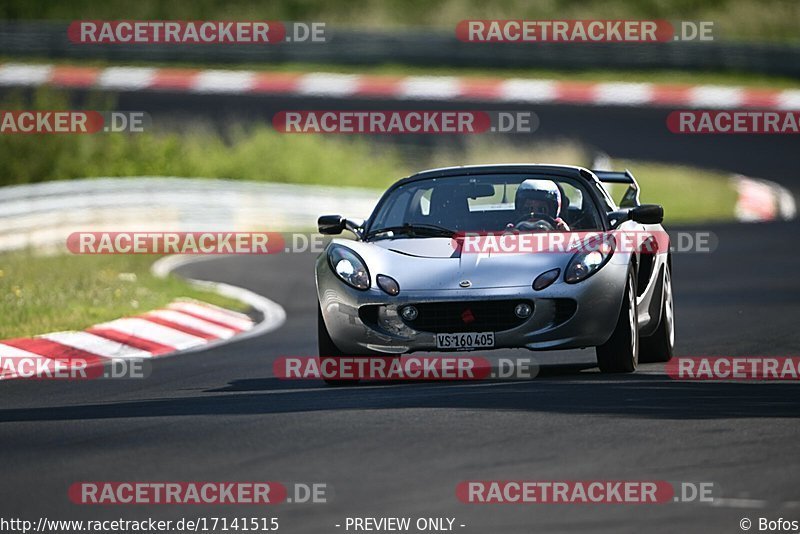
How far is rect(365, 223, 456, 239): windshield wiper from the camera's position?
10.7 metres

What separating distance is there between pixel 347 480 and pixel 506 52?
34690mm

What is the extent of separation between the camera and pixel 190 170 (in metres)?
28.1

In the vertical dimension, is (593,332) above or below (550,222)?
below

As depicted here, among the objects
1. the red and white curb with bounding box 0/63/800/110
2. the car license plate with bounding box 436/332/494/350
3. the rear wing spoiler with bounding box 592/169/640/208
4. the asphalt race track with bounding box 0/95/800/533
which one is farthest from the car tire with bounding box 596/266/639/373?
the red and white curb with bounding box 0/63/800/110

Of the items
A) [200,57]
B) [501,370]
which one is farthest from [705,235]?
[200,57]

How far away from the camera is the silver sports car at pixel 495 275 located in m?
10.0

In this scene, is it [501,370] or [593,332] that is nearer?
[593,332]

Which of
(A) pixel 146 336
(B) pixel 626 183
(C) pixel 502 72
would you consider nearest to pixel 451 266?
(B) pixel 626 183

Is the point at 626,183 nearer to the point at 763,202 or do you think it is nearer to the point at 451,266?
the point at 451,266

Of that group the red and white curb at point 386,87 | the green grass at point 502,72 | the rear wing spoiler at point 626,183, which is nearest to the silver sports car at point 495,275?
the rear wing spoiler at point 626,183

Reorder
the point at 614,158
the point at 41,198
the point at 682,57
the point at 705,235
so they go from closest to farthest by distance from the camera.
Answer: the point at 41,198
the point at 705,235
the point at 614,158
the point at 682,57

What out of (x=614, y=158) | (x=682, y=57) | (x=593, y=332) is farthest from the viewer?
(x=682, y=57)

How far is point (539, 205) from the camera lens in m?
11.0

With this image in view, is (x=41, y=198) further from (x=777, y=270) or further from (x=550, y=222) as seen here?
(x=550, y=222)
